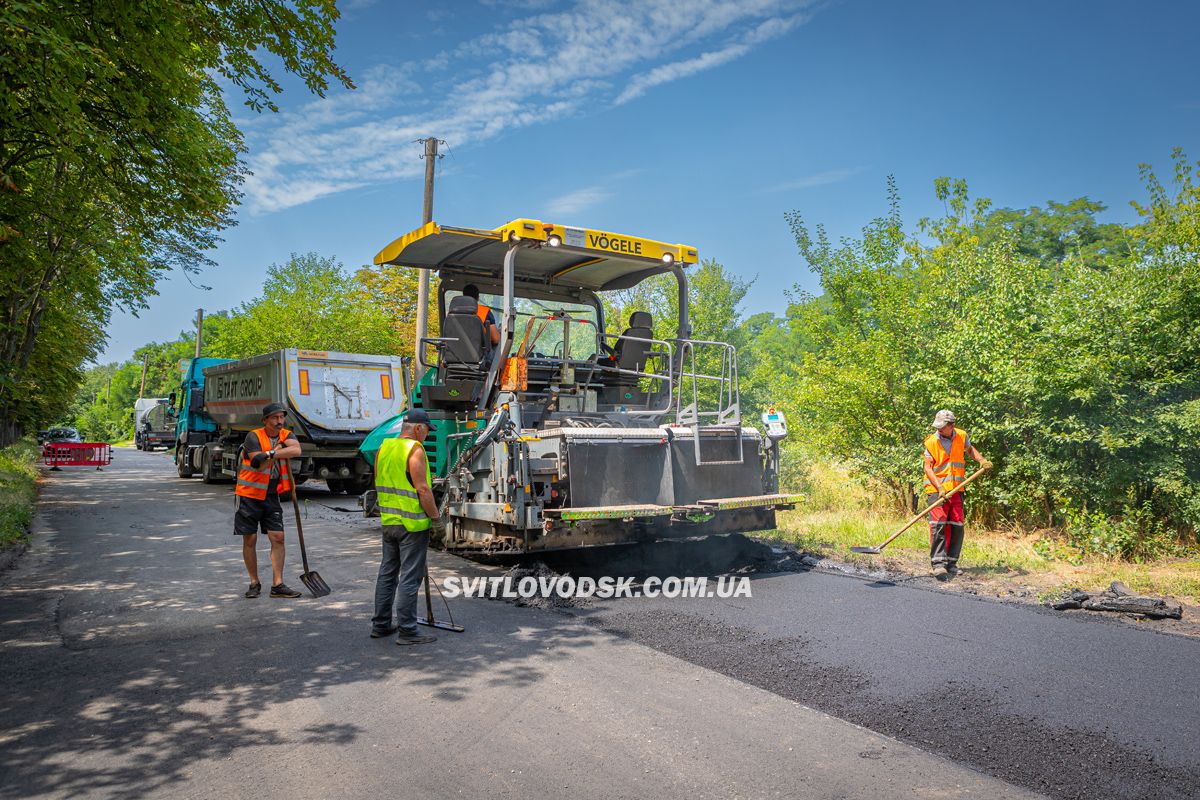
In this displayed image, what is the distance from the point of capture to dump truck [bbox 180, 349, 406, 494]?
14.9 meters

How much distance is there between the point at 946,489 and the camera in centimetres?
761

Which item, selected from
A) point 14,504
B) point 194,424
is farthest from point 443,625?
point 194,424

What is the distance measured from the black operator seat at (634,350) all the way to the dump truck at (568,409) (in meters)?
0.01

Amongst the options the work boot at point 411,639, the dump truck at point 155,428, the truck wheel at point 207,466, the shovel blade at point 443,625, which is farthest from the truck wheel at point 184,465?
the dump truck at point 155,428

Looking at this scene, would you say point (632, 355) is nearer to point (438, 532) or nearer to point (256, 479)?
point (438, 532)

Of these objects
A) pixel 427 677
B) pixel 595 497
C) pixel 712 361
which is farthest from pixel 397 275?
pixel 427 677

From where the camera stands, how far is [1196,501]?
7.33 m

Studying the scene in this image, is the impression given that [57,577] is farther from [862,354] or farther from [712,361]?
[712,361]

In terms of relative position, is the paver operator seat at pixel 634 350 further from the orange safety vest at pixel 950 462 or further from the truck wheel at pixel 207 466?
the truck wheel at pixel 207 466

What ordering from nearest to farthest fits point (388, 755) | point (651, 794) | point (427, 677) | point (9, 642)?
point (651, 794) → point (388, 755) → point (427, 677) → point (9, 642)

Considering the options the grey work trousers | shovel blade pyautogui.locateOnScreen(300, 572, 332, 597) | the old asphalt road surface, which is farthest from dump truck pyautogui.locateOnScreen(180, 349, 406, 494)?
the grey work trousers

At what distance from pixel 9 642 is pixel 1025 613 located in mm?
7027

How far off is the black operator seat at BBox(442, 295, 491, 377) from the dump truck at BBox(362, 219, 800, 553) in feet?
0.05

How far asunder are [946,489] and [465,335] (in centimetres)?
475
